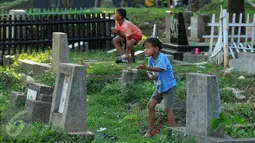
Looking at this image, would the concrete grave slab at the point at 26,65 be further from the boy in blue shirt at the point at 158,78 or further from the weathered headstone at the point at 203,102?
the weathered headstone at the point at 203,102

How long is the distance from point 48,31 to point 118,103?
777cm

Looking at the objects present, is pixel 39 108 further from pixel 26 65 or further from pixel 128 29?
pixel 26 65

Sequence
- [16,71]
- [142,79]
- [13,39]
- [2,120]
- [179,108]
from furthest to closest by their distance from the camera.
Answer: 1. [13,39]
2. [16,71]
3. [142,79]
4. [179,108]
5. [2,120]

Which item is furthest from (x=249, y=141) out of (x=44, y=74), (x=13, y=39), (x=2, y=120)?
(x=13, y=39)

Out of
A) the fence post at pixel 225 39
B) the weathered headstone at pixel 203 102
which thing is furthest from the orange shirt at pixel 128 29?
the weathered headstone at pixel 203 102

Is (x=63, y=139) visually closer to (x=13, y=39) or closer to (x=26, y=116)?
(x=26, y=116)

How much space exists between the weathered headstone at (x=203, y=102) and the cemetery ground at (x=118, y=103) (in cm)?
27

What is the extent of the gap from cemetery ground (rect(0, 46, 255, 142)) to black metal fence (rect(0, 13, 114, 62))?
44.0 inches

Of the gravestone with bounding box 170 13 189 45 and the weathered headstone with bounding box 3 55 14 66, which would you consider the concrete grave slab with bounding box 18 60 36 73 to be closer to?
the weathered headstone with bounding box 3 55 14 66

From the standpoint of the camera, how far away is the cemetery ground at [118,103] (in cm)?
999

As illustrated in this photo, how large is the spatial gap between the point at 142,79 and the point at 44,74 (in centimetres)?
211

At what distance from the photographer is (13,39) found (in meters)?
21.1

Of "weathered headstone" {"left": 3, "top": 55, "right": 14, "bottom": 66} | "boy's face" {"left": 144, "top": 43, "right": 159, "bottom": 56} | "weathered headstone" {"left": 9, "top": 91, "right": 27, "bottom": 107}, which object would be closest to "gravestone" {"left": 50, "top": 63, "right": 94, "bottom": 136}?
"boy's face" {"left": 144, "top": 43, "right": 159, "bottom": 56}

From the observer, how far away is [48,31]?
856 inches
